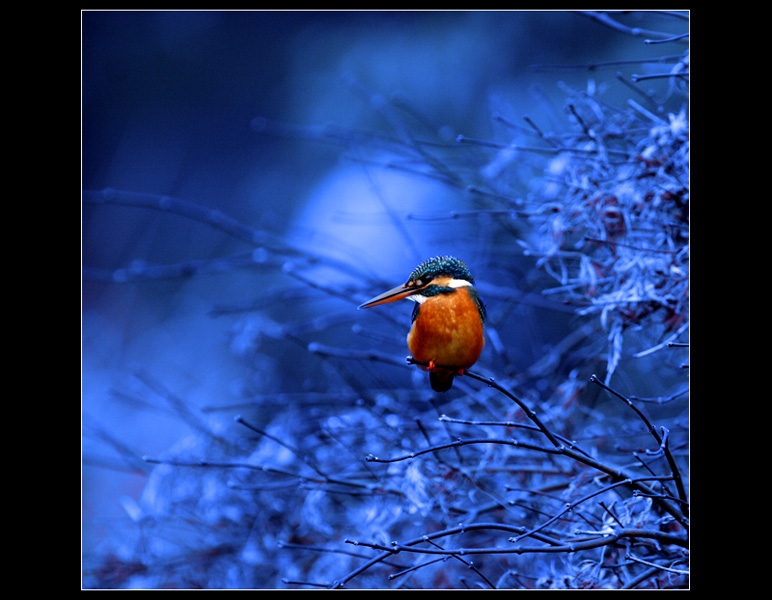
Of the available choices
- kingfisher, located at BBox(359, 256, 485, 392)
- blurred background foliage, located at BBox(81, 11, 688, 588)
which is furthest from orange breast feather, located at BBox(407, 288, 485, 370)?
blurred background foliage, located at BBox(81, 11, 688, 588)

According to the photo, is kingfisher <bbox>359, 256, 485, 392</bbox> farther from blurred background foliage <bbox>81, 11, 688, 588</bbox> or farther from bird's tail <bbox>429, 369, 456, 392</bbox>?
blurred background foliage <bbox>81, 11, 688, 588</bbox>

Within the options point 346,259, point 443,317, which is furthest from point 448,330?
point 346,259

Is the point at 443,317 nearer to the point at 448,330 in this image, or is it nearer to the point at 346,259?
the point at 448,330

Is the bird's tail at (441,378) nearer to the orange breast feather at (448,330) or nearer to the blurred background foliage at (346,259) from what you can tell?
the orange breast feather at (448,330)

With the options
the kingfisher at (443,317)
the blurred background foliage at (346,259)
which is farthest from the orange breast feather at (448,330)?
the blurred background foliage at (346,259)

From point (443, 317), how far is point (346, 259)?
4.12 feet

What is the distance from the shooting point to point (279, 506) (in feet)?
6.50

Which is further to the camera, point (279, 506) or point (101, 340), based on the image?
point (101, 340)

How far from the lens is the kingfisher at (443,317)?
110 centimetres

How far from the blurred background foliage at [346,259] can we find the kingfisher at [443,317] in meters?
0.53

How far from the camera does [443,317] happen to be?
110cm
